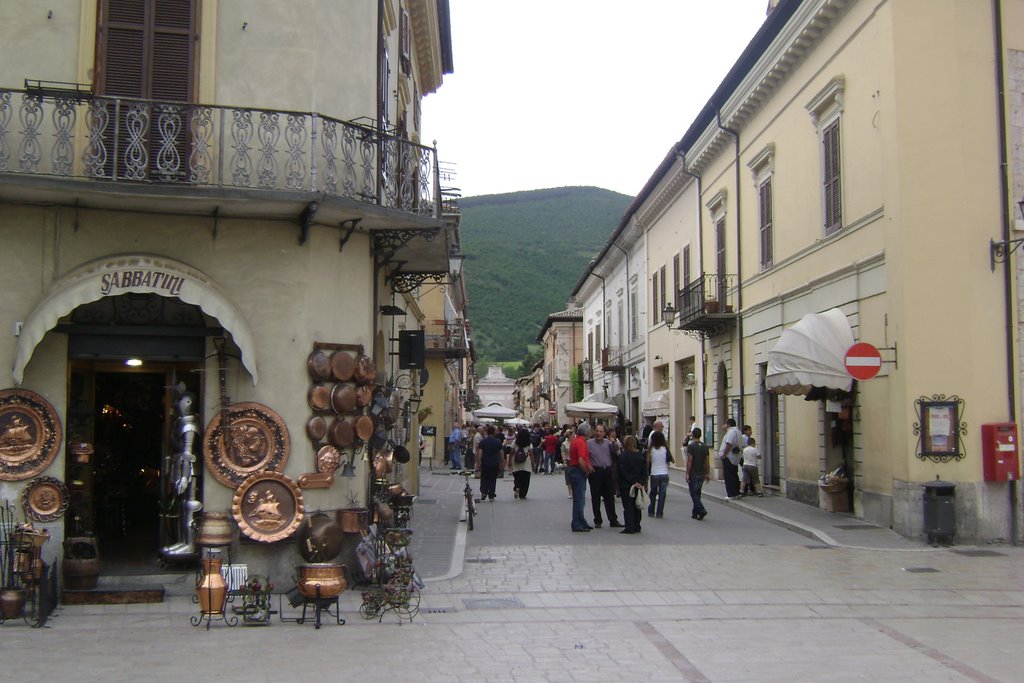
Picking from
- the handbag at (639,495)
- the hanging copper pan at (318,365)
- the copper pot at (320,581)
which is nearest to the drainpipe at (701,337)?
the handbag at (639,495)

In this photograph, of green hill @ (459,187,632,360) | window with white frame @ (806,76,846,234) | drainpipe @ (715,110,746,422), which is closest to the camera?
window with white frame @ (806,76,846,234)

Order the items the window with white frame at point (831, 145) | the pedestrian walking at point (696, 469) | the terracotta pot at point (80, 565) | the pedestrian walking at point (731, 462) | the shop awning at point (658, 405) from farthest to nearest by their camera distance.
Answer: the shop awning at point (658, 405) → the pedestrian walking at point (731, 462) → the pedestrian walking at point (696, 469) → the window with white frame at point (831, 145) → the terracotta pot at point (80, 565)

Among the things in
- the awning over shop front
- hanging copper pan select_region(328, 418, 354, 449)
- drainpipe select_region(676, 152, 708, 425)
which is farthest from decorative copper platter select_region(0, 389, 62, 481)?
drainpipe select_region(676, 152, 708, 425)

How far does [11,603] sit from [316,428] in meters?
3.47

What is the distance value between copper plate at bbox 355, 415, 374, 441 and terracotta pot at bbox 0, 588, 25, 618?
3.82 metres

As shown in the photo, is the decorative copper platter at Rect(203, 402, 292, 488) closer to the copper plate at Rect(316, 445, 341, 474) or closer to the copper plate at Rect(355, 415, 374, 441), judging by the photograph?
the copper plate at Rect(316, 445, 341, 474)

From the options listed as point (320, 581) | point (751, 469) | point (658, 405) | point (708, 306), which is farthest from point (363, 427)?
point (658, 405)

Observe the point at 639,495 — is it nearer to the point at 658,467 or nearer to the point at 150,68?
the point at 658,467

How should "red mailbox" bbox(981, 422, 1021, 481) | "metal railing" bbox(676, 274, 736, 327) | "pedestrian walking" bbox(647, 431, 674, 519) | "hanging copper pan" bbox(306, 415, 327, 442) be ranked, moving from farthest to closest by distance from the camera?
1. "metal railing" bbox(676, 274, 736, 327)
2. "pedestrian walking" bbox(647, 431, 674, 519)
3. "red mailbox" bbox(981, 422, 1021, 481)
4. "hanging copper pan" bbox(306, 415, 327, 442)

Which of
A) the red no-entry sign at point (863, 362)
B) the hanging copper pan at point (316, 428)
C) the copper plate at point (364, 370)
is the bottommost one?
the hanging copper pan at point (316, 428)

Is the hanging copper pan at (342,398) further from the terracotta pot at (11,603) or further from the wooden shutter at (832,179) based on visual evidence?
the wooden shutter at (832,179)

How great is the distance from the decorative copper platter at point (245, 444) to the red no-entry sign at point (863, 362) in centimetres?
880

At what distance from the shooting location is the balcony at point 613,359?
4588 cm

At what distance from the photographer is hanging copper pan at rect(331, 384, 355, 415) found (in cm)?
1155
